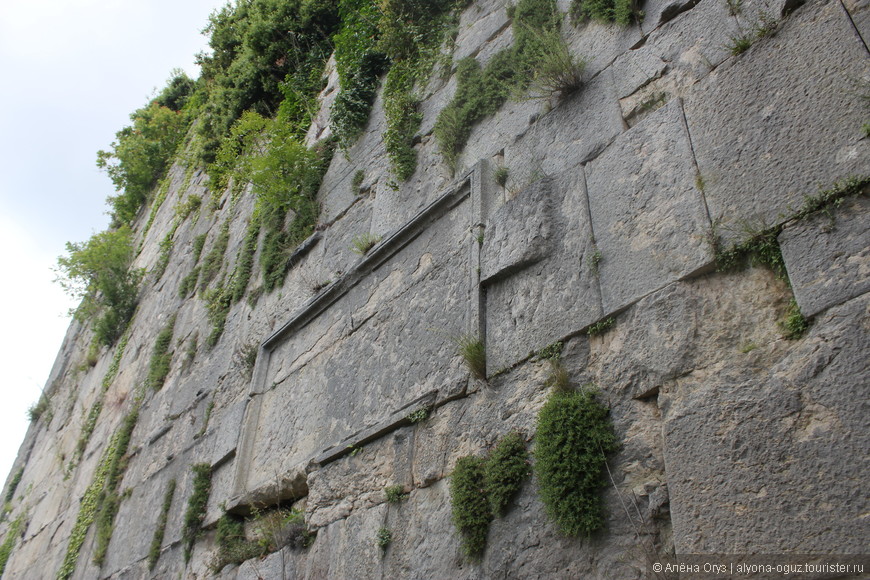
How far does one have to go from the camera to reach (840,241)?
2.00m

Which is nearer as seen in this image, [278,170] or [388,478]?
[388,478]

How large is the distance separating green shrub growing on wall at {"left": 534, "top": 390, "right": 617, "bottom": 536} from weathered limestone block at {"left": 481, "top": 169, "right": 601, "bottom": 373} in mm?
334

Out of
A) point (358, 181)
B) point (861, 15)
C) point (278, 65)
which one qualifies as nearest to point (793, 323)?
point (861, 15)

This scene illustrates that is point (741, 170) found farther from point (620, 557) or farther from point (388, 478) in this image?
point (388, 478)

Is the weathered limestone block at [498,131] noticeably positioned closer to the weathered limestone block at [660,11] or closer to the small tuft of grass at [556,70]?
the small tuft of grass at [556,70]

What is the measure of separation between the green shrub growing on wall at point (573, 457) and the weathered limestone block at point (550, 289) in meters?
0.33

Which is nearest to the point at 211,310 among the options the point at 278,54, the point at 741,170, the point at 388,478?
the point at 278,54

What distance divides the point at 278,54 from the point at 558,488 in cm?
669

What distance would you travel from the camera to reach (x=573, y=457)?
2.35 metres

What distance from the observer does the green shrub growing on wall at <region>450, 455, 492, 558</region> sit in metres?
2.60

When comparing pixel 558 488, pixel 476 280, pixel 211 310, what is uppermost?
pixel 211 310

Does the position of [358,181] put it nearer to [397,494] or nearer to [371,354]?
[371,354]

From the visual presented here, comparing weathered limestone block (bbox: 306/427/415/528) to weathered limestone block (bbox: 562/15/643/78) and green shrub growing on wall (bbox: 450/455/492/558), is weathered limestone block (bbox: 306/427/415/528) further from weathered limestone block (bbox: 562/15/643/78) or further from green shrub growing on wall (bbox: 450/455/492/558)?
weathered limestone block (bbox: 562/15/643/78)

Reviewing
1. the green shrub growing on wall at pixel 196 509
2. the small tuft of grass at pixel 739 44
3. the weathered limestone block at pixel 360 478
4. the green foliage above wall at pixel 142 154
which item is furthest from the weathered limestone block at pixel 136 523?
the green foliage above wall at pixel 142 154
